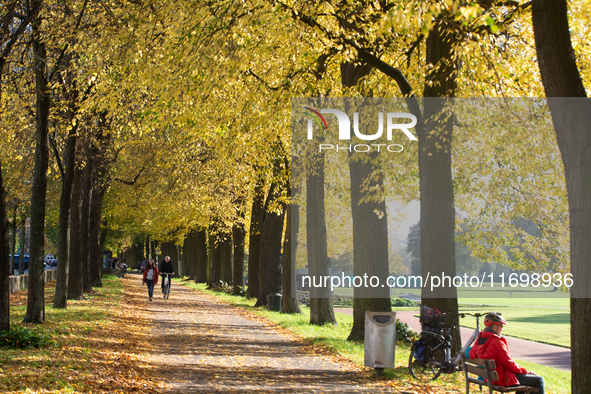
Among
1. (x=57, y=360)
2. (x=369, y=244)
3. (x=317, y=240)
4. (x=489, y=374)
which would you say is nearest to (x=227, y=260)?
(x=317, y=240)

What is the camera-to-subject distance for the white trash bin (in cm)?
976

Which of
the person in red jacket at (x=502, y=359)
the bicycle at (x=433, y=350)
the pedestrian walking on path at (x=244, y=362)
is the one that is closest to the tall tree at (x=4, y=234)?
the pedestrian walking on path at (x=244, y=362)

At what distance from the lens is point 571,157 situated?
6.47 m

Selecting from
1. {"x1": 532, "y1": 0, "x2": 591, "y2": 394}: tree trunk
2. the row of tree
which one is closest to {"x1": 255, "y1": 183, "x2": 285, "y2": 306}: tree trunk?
the row of tree

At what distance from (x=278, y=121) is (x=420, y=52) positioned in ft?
12.1

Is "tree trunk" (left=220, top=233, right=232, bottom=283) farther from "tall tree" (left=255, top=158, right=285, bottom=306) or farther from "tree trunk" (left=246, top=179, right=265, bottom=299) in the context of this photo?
"tall tree" (left=255, top=158, right=285, bottom=306)

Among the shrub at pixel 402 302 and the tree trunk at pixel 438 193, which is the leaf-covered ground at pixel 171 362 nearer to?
the tree trunk at pixel 438 193

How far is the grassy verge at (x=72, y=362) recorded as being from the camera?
26.0 feet

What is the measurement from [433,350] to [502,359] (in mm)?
2597

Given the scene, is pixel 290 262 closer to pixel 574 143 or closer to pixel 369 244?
pixel 369 244

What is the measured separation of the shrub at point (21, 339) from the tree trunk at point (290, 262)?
33.3ft

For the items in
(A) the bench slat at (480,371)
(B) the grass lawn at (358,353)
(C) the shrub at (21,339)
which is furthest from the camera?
(C) the shrub at (21,339)

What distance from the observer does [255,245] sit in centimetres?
2778

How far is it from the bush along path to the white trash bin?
1.07ft
